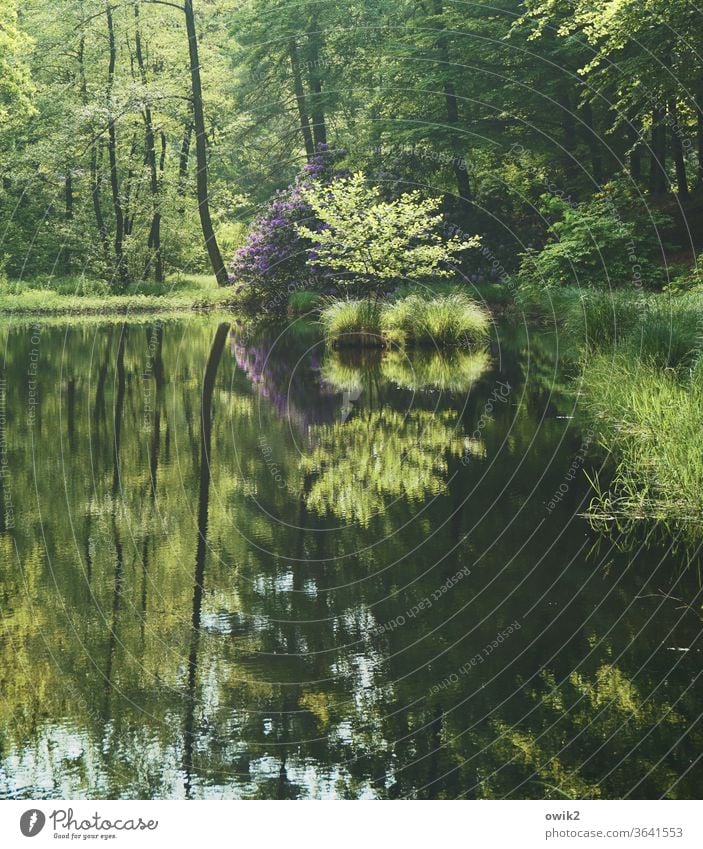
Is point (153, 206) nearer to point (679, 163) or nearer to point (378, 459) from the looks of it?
point (679, 163)

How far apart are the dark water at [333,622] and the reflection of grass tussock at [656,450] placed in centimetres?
32

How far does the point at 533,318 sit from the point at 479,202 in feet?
21.6

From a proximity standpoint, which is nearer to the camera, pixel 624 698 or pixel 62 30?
pixel 624 698

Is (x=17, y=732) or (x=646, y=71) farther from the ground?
(x=646, y=71)

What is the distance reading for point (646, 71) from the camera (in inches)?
739

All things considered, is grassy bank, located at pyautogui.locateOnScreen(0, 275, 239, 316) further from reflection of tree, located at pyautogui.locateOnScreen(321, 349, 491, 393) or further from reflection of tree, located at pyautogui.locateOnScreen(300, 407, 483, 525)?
reflection of tree, located at pyautogui.locateOnScreen(300, 407, 483, 525)

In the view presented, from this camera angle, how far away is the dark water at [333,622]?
355cm

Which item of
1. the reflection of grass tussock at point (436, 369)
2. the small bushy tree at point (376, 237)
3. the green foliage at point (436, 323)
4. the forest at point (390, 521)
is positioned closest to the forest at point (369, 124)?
the forest at point (390, 521)

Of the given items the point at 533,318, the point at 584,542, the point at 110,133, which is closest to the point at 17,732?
the point at 584,542


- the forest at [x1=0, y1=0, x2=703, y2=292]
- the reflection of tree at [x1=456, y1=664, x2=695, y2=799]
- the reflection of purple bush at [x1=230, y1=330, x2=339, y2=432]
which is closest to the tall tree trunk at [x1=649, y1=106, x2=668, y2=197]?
the forest at [x1=0, y1=0, x2=703, y2=292]

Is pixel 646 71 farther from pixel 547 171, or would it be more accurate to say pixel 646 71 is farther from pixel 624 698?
pixel 624 698

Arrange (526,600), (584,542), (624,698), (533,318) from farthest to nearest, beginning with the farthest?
(533,318) < (584,542) < (526,600) < (624,698)

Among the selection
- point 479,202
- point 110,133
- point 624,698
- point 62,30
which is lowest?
point 624,698
